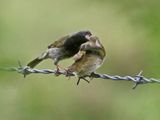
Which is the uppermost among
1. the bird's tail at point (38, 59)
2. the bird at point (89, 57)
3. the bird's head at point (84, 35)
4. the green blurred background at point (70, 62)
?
the green blurred background at point (70, 62)

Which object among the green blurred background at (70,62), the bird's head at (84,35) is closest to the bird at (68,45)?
the bird's head at (84,35)

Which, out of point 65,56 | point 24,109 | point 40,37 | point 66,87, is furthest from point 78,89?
point 65,56

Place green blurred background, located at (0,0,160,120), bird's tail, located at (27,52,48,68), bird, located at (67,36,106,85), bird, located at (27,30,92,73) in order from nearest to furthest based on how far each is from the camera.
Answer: bird, located at (67,36,106,85) → bird, located at (27,30,92,73) → bird's tail, located at (27,52,48,68) → green blurred background, located at (0,0,160,120)

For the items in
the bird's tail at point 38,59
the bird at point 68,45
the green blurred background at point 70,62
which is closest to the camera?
the bird at point 68,45

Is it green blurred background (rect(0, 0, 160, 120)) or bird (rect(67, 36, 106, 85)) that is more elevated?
green blurred background (rect(0, 0, 160, 120))

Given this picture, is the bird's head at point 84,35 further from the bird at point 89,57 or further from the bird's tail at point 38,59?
the bird's tail at point 38,59

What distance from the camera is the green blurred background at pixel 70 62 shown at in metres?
8.08

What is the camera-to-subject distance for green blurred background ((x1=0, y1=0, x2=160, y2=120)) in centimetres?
808

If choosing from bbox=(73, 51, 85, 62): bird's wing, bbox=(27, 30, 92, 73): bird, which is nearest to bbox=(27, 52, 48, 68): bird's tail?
bbox=(27, 30, 92, 73): bird

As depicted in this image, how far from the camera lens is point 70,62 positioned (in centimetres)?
822

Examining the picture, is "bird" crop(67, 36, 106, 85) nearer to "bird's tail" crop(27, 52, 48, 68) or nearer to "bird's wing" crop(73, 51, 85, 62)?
"bird's wing" crop(73, 51, 85, 62)

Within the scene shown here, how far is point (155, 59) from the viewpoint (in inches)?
359

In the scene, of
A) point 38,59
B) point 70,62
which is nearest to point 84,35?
point 38,59

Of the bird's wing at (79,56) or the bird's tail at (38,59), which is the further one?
the bird's tail at (38,59)
